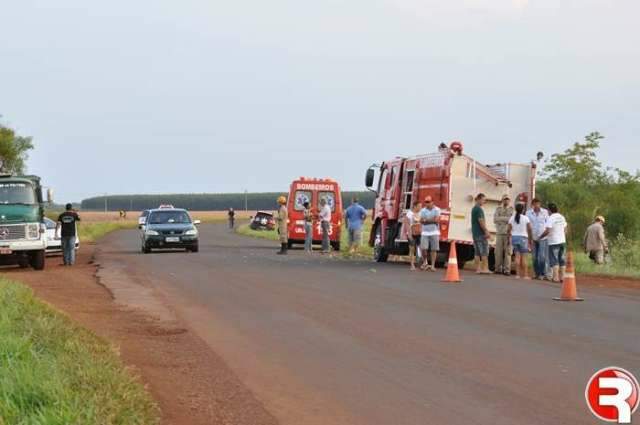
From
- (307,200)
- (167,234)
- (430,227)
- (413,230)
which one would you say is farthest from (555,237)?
(307,200)

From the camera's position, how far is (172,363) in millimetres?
11414

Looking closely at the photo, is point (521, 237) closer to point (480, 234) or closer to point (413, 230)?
point (480, 234)

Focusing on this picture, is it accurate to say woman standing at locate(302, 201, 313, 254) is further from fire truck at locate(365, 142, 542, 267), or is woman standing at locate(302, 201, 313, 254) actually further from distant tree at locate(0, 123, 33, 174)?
distant tree at locate(0, 123, 33, 174)

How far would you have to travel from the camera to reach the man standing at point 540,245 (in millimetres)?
24219

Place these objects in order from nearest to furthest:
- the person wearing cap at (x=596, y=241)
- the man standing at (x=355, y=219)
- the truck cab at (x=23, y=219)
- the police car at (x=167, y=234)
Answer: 1. the truck cab at (x=23, y=219)
2. the person wearing cap at (x=596, y=241)
3. the police car at (x=167, y=234)
4. the man standing at (x=355, y=219)

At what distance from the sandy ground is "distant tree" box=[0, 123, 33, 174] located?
48.5 meters

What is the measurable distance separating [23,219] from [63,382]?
64.3 feet

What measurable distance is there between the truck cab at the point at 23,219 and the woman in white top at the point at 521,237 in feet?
37.5

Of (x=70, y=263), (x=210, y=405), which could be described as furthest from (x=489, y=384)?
(x=70, y=263)

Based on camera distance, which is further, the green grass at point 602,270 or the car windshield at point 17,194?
the car windshield at point 17,194

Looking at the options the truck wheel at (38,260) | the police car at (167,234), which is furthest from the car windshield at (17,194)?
the police car at (167,234)

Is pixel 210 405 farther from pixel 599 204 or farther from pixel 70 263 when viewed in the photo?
pixel 599 204

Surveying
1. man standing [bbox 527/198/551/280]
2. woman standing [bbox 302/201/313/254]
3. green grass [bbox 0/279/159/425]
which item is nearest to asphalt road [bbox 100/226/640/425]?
green grass [bbox 0/279/159/425]

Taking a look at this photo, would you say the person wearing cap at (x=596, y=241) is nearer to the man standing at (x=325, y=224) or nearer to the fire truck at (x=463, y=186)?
the fire truck at (x=463, y=186)
